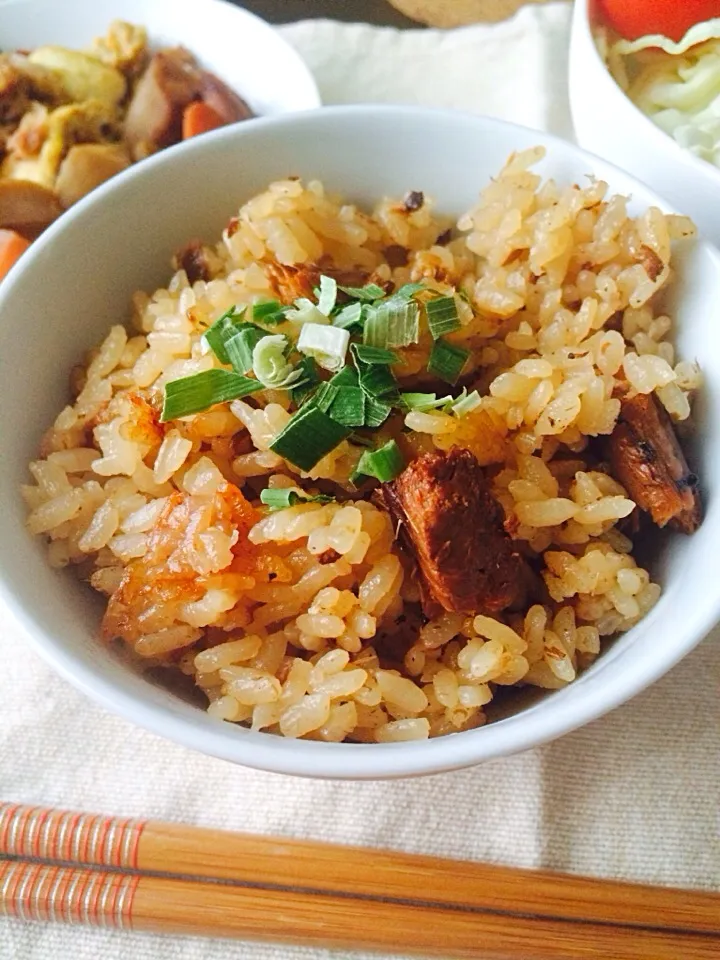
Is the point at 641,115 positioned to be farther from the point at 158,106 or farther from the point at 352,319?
the point at 158,106

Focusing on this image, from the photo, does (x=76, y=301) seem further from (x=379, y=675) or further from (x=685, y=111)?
(x=685, y=111)

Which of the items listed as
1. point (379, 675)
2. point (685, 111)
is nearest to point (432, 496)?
point (379, 675)

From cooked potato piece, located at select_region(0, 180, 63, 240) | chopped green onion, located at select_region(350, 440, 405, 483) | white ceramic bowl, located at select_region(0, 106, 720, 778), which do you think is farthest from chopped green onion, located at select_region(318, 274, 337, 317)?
cooked potato piece, located at select_region(0, 180, 63, 240)

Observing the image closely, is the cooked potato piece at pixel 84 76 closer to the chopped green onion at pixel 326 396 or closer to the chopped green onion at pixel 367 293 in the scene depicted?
the chopped green onion at pixel 367 293

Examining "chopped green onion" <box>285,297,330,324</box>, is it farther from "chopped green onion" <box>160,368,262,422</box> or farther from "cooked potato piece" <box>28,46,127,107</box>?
"cooked potato piece" <box>28,46,127,107</box>

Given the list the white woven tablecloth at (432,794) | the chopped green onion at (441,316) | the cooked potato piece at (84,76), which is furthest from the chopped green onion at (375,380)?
the cooked potato piece at (84,76)
